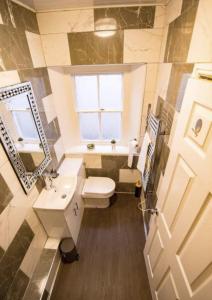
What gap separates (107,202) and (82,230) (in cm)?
53

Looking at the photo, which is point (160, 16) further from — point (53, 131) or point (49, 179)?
point (49, 179)

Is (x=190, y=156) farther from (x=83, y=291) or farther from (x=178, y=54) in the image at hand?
(x=83, y=291)

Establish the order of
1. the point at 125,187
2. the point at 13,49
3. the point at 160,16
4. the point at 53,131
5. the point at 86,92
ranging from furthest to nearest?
the point at 125,187 → the point at 86,92 → the point at 53,131 → the point at 160,16 → the point at 13,49

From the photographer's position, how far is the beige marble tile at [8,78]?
44.3 inches

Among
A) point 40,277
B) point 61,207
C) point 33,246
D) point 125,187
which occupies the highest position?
point 61,207

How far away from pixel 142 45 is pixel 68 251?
2.41 m

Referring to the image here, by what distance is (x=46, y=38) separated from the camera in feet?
5.34

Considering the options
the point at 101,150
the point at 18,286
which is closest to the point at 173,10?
A: the point at 101,150

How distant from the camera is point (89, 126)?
8.04 ft

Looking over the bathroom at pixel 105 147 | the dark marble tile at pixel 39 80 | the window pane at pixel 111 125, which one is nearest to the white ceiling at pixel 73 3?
the bathroom at pixel 105 147

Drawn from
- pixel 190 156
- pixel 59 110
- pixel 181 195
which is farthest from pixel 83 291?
pixel 59 110

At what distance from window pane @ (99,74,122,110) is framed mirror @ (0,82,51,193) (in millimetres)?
1016

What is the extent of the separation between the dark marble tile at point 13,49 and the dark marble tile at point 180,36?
4.27 feet

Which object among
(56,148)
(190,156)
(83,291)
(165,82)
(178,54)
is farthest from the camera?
(56,148)
